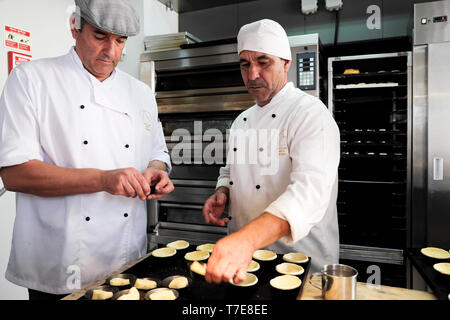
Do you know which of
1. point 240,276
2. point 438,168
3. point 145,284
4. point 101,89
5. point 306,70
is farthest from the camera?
point 306,70

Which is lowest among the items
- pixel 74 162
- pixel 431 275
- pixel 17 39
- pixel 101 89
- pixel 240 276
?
pixel 431 275

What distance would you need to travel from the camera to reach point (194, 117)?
10.1 ft

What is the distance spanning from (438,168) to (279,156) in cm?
172

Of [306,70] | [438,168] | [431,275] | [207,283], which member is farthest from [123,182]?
[438,168]

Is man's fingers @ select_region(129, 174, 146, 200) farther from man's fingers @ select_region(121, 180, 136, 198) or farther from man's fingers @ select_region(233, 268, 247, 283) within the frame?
man's fingers @ select_region(233, 268, 247, 283)

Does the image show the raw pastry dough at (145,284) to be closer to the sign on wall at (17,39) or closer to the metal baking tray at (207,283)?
the metal baking tray at (207,283)

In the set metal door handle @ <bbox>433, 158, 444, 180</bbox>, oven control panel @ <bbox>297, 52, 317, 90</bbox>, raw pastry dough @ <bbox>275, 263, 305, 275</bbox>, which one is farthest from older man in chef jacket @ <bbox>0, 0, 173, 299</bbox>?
metal door handle @ <bbox>433, 158, 444, 180</bbox>

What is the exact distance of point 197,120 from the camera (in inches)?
121

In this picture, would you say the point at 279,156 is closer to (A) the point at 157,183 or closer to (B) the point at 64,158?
(A) the point at 157,183

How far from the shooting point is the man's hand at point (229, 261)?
3.03ft

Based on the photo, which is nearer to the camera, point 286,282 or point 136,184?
point 286,282

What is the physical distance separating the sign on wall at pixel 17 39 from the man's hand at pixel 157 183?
1.52 metres

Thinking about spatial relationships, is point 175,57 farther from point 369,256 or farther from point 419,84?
point 369,256

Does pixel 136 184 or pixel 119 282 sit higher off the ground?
pixel 136 184
